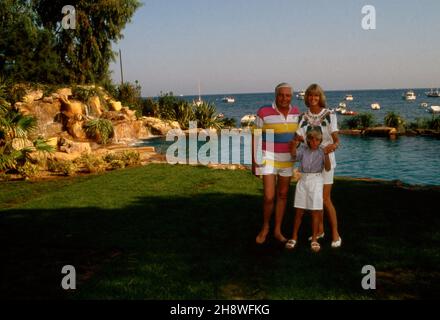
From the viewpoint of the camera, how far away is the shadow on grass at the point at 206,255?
425 cm

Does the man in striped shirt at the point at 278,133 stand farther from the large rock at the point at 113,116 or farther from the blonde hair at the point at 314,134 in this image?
the large rock at the point at 113,116

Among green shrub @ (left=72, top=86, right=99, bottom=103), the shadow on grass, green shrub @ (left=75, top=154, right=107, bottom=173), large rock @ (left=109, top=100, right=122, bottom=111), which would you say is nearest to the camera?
the shadow on grass

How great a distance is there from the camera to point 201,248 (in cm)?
555

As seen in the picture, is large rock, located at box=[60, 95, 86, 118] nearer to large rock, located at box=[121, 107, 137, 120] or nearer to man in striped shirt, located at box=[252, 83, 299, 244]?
large rock, located at box=[121, 107, 137, 120]

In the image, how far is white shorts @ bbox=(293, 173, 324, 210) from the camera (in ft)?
17.0

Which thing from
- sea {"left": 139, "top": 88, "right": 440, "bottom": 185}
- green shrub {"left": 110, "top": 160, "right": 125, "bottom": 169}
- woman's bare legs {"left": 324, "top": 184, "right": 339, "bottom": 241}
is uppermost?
woman's bare legs {"left": 324, "top": 184, "right": 339, "bottom": 241}

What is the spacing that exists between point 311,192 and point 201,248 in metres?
1.79

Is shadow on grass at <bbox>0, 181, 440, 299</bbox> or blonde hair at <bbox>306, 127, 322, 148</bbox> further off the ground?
blonde hair at <bbox>306, 127, 322, 148</bbox>

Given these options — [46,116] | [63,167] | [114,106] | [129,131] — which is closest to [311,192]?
[63,167]

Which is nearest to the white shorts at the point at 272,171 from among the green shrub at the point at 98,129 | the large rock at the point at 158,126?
the green shrub at the point at 98,129

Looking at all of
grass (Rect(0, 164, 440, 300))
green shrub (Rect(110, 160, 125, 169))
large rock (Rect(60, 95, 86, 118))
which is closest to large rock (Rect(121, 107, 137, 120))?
large rock (Rect(60, 95, 86, 118))

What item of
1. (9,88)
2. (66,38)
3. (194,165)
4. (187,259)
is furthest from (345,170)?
(66,38)

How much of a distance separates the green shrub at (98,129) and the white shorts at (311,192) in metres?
18.9

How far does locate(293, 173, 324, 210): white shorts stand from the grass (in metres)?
0.68
